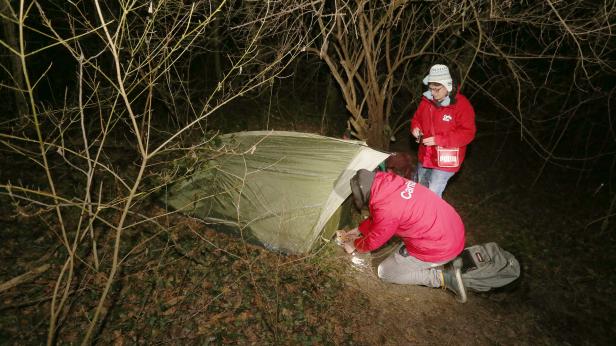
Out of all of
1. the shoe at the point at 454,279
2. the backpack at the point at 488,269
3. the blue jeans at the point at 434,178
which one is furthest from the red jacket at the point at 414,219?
the blue jeans at the point at 434,178

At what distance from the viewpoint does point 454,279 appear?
375 cm

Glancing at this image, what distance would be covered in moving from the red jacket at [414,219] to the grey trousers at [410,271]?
0.44ft

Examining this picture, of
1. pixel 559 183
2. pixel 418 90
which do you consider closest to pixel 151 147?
pixel 418 90

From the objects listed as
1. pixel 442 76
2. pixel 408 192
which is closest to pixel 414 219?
pixel 408 192

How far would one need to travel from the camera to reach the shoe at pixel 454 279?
146 inches

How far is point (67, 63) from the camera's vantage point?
31.1 ft

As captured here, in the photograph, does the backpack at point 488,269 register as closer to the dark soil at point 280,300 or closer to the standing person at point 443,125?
the dark soil at point 280,300

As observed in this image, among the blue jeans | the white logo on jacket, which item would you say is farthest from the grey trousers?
the blue jeans

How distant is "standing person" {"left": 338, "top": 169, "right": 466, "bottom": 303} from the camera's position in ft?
10.9

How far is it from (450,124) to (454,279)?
174 centimetres

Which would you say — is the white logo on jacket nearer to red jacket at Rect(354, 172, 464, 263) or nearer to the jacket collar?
red jacket at Rect(354, 172, 464, 263)

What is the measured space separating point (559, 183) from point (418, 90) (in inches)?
167

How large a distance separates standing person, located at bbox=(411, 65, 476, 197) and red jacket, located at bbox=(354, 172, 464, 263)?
0.90 metres

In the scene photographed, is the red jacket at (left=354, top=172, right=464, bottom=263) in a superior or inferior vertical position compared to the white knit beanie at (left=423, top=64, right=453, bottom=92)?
inferior
